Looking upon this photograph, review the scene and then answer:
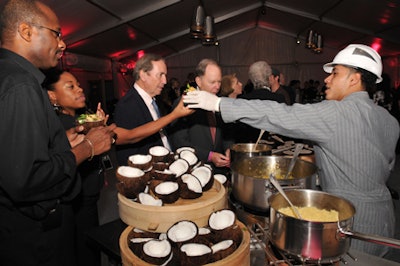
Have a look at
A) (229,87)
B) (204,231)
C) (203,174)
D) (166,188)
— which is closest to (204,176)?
(203,174)

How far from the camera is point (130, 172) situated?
149 centimetres

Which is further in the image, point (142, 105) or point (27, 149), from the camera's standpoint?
point (142, 105)

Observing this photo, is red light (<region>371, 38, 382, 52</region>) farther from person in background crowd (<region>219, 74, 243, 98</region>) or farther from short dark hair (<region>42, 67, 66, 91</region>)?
short dark hair (<region>42, 67, 66, 91</region>)

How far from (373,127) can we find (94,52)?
32.6 feet

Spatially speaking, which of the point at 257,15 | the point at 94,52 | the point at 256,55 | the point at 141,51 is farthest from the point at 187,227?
the point at 256,55

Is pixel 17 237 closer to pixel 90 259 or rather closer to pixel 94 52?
pixel 90 259

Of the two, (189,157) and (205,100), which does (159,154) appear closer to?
(189,157)

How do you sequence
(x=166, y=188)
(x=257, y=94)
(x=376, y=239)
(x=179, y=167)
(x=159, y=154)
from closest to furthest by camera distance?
(x=376, y=239) → (x=166, y=188) → (x=179, y=167) → (x=159, y=154) → (x=257, y=94)

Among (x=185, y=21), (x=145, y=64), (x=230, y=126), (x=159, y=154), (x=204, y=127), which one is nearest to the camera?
(x=159, y=154)

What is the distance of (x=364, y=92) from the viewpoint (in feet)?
5.20

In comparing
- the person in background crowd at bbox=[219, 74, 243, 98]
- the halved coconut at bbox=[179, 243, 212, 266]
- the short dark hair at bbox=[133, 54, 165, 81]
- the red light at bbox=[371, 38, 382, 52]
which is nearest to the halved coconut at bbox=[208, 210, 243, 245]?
the halved coconut at bbox=[179, 243, 212, 266]

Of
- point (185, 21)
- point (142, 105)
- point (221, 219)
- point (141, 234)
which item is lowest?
point (141, 234)

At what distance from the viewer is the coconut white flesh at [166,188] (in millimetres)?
1395

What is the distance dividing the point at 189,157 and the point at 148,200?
1.36 feet
